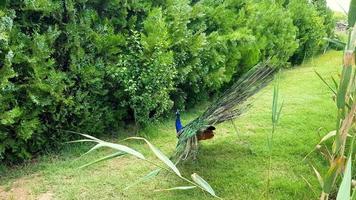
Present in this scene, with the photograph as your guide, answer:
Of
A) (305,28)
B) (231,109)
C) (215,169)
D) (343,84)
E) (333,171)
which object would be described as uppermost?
(305,28)

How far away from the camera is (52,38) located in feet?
13.5

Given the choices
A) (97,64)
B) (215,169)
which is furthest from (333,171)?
(97,64)

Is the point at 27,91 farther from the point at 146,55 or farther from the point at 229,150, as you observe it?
the point at 229,150

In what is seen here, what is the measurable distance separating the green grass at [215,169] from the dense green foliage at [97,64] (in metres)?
0.29

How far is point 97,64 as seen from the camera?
4559 mm

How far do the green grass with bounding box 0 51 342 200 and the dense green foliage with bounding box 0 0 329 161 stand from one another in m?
0.29

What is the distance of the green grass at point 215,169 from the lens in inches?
135

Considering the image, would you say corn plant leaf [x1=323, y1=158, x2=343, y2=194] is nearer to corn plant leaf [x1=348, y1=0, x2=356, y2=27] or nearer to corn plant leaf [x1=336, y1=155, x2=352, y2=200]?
corn plant leaf [x1=336, y1=155, x2=352, y2=200]

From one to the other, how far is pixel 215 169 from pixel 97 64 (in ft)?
5.63

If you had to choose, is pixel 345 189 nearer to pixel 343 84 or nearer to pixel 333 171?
pixel 333 171

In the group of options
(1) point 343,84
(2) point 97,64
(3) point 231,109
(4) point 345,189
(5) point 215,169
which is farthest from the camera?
(2) point 97,64

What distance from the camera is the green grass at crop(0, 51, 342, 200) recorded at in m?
3.44

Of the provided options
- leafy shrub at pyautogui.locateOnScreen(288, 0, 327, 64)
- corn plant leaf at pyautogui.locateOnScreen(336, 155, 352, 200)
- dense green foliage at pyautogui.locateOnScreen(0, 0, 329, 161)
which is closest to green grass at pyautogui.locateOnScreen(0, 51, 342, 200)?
dense green foliage at pyautogui.locateOnScreen(0, 0, 329, 161)

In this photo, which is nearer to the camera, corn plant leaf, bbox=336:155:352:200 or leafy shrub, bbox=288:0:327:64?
corn plant leaf, bbox=336:155:352:200
